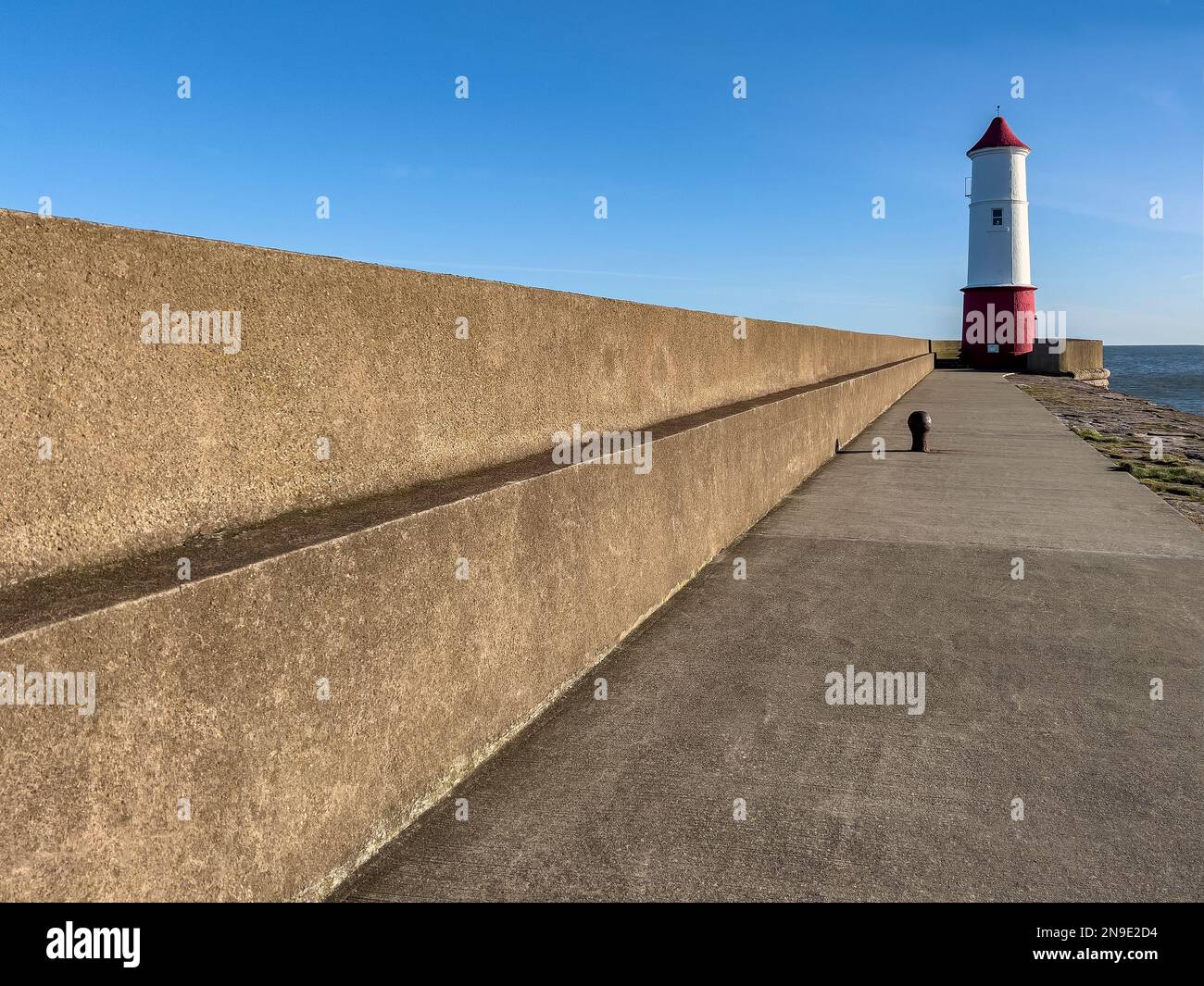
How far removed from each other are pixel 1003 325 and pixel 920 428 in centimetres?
3221

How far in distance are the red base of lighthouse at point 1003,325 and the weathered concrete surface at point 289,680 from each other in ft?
135

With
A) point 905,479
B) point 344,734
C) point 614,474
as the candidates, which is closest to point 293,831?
point 344,734

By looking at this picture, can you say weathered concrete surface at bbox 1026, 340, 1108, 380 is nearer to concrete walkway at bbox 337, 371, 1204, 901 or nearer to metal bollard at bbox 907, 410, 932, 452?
metal bollard at bbox 907, 410, 932, 452

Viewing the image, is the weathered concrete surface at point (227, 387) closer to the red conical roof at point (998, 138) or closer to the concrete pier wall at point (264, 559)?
the concrete pier wall at point (264, 559)

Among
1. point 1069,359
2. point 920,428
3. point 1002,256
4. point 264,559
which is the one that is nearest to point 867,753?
point 264,559

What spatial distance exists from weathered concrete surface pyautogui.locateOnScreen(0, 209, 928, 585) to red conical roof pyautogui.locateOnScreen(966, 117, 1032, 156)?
43.1 meters

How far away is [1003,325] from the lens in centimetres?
4069

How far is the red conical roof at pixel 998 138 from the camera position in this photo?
41025 mm

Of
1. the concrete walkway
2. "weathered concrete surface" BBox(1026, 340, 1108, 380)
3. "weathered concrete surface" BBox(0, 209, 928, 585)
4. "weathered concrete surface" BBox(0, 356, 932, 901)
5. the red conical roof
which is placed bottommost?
the concrete walkway

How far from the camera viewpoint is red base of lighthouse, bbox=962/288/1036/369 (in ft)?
133

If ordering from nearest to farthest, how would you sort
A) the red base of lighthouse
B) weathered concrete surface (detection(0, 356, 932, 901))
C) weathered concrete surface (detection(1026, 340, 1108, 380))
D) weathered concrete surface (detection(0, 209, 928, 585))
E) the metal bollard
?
weathered concrete surface (detection(0, 356, 932, 901)), weathered concrete surface (detection(0, 209, 928, 585)), the metal bollard, weathered concrete surface (detection(1026, 340, 1108, 380)), the red base of lighthouse

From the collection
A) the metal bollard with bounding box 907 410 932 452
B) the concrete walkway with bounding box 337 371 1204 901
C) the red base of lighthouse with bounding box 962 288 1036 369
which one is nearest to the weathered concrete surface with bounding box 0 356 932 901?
the concrete walkway with bounding box 337 371 1204 901

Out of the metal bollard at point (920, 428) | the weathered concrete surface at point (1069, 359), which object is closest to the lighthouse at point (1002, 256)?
the weathered concrete surface at point (1069, 359)
